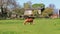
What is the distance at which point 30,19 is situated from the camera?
21.4 m

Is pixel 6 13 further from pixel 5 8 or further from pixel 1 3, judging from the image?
pixel 1 3

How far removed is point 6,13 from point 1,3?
248 inches

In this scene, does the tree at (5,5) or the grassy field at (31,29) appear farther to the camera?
the tree at (5,5)

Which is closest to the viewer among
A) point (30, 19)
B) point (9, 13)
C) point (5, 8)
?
point (30, 19)

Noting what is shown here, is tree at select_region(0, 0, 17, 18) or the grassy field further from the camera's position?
tree at select_region(0, 0, 17, 18)

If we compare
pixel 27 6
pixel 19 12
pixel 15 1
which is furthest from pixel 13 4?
pixel 27 6

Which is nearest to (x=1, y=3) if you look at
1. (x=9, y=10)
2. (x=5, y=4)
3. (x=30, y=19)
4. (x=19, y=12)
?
(x=5, y=4)

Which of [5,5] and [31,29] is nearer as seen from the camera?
[31,29]

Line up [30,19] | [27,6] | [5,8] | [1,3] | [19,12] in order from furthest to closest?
[27,6], [19,12], [5,8], [1,3], [30,19]

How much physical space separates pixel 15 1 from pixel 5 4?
3.22 meters

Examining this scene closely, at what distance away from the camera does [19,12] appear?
83.6 metres

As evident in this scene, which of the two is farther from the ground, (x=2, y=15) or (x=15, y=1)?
(x=15, y=1)

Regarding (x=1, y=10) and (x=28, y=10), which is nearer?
(x=1, y=10)

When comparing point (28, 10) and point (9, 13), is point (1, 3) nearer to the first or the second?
point (9, 13)
